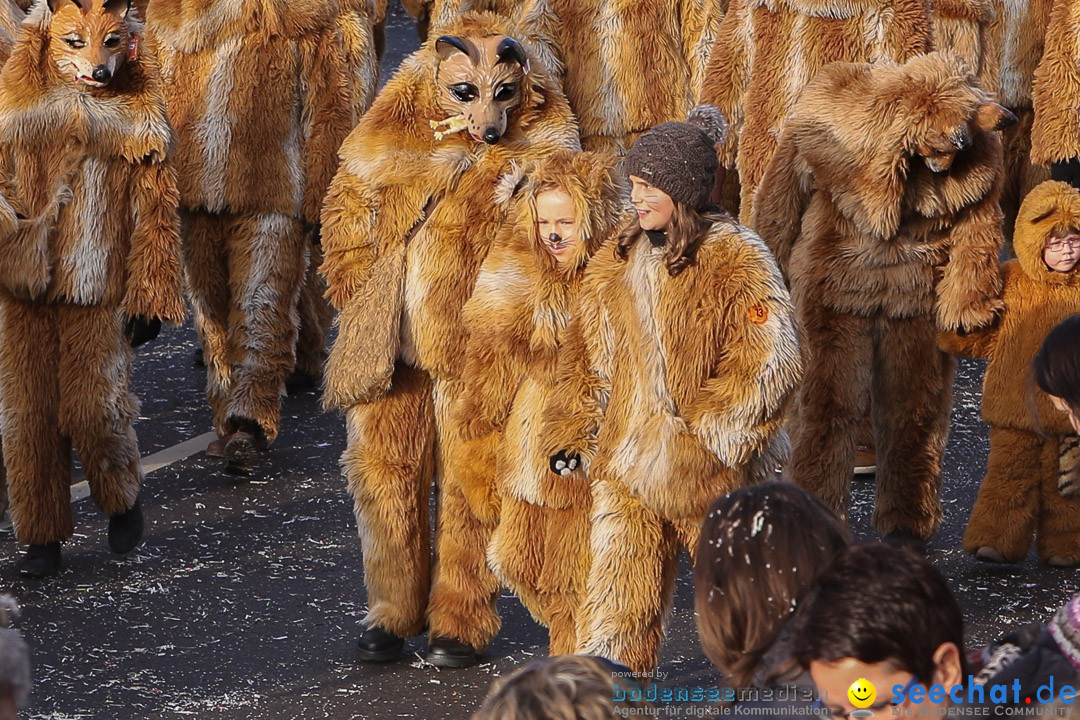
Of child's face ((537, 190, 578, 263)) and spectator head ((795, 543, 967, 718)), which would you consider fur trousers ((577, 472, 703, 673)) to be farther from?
spectator head ((795, 543, 967, 718))

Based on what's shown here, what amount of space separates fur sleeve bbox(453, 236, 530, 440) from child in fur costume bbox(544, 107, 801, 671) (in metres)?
0.29

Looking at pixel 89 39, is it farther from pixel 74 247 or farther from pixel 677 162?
pixel 677 162

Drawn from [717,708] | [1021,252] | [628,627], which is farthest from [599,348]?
[1021,252]

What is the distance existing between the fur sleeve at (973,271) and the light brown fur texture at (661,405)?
5.44 ft

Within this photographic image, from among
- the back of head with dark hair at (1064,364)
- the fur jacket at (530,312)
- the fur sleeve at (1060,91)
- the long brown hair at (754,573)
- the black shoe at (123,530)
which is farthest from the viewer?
the fur sleeve at (1060,91)

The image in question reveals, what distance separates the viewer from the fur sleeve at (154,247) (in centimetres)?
644

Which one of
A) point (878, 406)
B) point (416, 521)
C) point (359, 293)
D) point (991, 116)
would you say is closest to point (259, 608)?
point (416, 521)

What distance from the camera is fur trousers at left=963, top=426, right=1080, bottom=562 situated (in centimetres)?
626

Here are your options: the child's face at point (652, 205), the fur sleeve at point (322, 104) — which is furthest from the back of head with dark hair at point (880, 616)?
the fur sleeve at point (322, 104)

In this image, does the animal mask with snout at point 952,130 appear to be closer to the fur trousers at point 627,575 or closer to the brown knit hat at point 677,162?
the brown knit hat at point 677,162

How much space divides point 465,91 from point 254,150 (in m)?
2.62

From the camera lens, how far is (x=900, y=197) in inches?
239

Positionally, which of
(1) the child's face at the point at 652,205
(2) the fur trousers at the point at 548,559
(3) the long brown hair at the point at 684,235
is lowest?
(2) the fur trousers at the point at 548,559

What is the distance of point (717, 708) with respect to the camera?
129 inches
